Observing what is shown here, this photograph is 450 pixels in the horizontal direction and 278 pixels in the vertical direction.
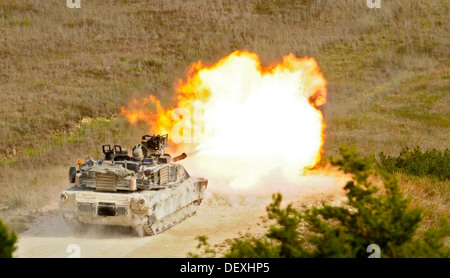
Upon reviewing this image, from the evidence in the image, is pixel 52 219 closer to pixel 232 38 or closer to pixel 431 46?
pixel 232 38

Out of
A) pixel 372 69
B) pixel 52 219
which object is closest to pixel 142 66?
pixel 372 69

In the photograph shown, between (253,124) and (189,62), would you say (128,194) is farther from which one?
(189,62)

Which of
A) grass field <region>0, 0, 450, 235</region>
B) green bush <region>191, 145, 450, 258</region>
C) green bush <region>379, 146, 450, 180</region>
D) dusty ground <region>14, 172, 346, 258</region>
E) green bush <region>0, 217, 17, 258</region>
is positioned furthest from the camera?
grass field <region>0, 0, 450, 235</region>

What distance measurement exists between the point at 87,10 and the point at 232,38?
15.2m

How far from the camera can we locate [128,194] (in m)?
18.4

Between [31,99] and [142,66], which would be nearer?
[31,99]

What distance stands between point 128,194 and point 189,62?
1475 inches

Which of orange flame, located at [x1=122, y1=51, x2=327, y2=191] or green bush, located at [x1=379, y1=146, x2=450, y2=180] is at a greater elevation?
orange flame, located at [x1=122, y1=51, x2=327, y2=191]

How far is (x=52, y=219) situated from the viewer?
2069cm

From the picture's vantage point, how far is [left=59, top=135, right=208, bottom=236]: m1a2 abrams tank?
18172 millimetres

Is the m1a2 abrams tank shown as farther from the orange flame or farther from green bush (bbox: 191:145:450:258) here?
the orange flame

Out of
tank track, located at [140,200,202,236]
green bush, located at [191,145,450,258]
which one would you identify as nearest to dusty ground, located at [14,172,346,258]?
tank track, located at [140,200,202,236]

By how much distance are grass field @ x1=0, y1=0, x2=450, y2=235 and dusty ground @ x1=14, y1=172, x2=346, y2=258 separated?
5413 millimetres
